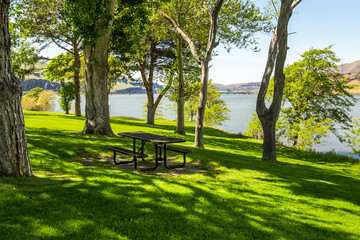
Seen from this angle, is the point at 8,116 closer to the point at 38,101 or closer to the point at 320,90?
the point at 320,90

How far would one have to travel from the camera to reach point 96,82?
13.8 metres

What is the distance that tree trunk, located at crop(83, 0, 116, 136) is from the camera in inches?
540

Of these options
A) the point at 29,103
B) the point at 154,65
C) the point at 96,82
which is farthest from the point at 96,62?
the point at 29,103

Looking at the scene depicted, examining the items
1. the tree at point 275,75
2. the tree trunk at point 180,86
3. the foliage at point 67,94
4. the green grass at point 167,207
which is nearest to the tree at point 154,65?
the tree trunk at point 180,86

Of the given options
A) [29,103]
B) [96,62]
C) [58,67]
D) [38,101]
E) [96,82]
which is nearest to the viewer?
[96,62]

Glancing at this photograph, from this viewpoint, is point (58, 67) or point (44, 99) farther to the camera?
point (44, 99)

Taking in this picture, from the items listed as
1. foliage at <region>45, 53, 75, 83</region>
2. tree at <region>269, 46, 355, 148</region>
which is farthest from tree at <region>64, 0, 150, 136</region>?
tree at <region>269, 46, 355, 148</region>

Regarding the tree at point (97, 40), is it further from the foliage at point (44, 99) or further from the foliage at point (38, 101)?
the foliage at point (44, 99)

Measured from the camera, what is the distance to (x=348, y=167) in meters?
15.2

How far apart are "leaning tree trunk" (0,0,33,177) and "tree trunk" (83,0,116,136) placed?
7902 millimetres

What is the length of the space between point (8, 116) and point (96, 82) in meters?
8.37

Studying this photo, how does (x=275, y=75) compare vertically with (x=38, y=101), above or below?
above

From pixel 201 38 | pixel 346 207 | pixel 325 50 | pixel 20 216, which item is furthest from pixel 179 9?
pixel 325 50

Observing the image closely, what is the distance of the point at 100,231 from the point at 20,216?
1.39m
